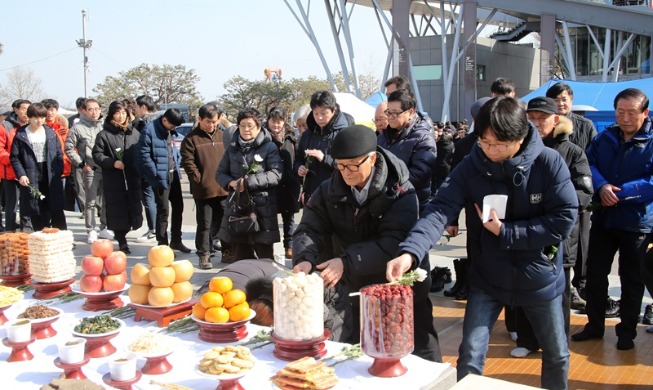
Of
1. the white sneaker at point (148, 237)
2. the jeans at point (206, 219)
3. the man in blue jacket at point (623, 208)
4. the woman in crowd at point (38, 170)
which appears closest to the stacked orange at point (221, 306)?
the man in blue jacket at point (623, 208)

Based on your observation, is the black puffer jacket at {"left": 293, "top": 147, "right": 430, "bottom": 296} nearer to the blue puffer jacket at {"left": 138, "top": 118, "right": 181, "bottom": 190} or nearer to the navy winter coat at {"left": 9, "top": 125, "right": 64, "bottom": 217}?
the blue puffer jacket at {"left": 138, "top": 118, "right": 181, "bottom": 190}

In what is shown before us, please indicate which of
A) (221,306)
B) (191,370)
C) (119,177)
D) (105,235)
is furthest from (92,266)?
(105,235)

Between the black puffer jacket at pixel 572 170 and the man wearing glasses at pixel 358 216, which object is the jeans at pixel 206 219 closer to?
the man wearing glasses at pixel 358 216

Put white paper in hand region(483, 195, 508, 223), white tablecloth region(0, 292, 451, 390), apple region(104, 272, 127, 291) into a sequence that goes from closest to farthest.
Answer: white tablecloth region(0, 292, 451, 390), white paper in hand region(483, 195, 508, 223), apple region(104, 272, 127, 291)

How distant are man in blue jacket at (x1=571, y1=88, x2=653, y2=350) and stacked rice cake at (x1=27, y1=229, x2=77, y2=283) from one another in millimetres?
3460

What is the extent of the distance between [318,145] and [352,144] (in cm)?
295

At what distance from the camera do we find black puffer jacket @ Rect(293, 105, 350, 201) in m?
5.76

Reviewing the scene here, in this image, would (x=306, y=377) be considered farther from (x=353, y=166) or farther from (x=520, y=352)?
(x=520, y=352)

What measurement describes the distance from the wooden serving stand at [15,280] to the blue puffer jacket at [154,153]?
12.0ft

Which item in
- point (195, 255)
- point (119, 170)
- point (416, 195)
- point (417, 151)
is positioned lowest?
point (195, 255)

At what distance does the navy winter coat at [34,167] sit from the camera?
746cm

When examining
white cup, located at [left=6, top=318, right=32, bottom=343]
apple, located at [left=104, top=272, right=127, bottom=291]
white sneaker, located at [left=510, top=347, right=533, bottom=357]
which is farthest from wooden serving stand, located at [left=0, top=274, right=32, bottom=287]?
white sneaker, located at [left=510, top=347, right=533, bottom=357]

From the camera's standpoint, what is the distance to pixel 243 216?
19.6 feet

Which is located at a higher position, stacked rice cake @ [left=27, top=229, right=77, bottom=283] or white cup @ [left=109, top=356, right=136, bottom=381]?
stacked rice cake @ [left=27, top=229, right=77, bottom=283]
